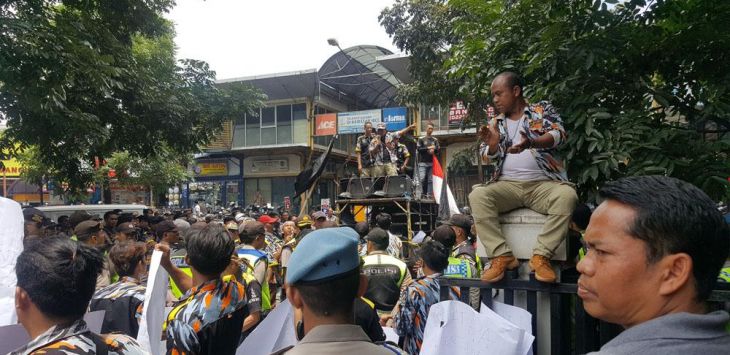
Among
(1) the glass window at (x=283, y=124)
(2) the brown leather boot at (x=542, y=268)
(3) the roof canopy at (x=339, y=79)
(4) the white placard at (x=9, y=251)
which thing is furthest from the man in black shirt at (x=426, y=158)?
(1) the glass window at (x=283, y=124)

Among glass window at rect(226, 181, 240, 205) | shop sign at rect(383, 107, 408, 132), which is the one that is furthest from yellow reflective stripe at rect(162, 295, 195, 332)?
glass window at rect(226, 181, 240, 205)

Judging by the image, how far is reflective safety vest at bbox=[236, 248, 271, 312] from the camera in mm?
4484

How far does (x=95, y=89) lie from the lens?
914 cm

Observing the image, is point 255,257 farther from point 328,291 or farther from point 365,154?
point 365,154

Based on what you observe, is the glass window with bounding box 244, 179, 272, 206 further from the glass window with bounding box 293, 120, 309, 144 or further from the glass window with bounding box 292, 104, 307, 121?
the glass window with bounding box 292, 104, 307, 121

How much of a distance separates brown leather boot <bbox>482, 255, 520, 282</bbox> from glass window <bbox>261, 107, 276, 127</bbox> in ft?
83.4

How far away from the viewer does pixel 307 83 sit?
2548 centimetres

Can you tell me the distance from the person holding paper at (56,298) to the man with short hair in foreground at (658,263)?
5.93ft

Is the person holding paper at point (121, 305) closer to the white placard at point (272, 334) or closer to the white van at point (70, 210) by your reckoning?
the white placard at point (272, 334)

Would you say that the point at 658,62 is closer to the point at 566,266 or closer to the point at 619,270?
the point at 566,266

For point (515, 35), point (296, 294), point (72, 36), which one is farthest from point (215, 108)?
point (296, 294)

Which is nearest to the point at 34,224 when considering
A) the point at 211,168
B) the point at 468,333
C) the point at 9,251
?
the point at 9,251

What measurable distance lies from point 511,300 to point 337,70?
→ 23106 mm

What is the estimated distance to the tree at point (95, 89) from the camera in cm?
682
